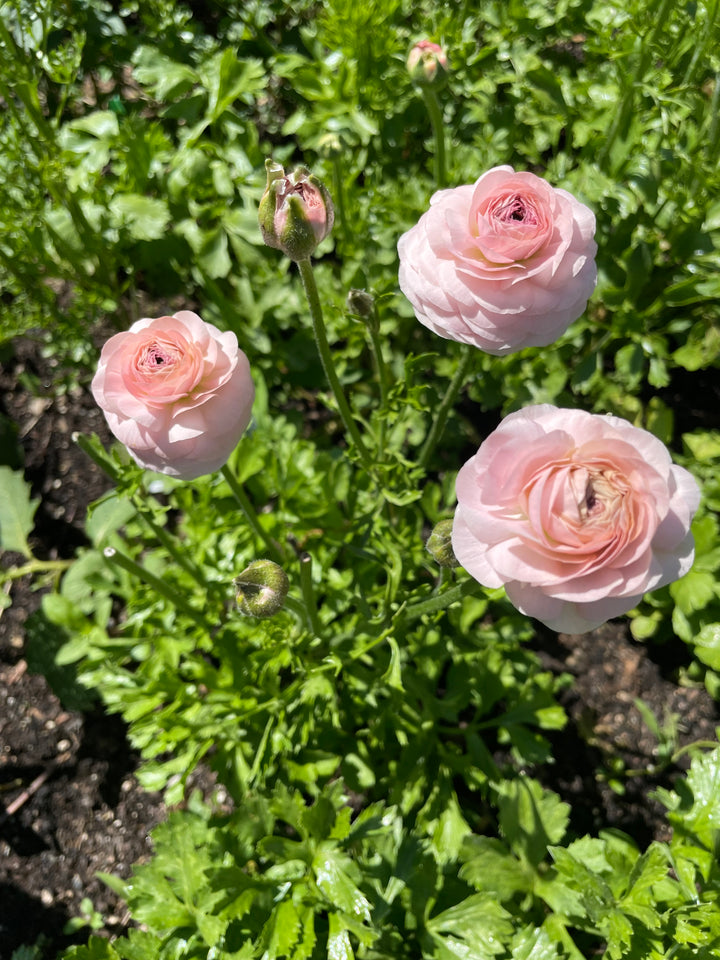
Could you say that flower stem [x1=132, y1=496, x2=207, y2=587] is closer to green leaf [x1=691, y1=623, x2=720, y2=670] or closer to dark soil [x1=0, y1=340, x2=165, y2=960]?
dark soil [x1=0, y1=340, x2=165, y2=960]

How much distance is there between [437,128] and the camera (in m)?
1.61

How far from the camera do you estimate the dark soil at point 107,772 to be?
2.11 meters

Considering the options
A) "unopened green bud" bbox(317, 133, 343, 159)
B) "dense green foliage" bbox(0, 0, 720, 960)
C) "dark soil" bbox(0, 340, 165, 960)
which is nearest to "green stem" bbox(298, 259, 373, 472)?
"dense green foliage" bbox(0, 0, 720, 960)

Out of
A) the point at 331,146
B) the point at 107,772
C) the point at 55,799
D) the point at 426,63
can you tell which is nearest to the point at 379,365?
the point at 331,146

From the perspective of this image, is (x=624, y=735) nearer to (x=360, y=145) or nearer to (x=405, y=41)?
(x=360, y=145)

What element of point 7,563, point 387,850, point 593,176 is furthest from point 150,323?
point 7,563

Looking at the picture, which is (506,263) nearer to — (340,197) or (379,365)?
(379,365)

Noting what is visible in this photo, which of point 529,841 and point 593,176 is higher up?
point 593,176

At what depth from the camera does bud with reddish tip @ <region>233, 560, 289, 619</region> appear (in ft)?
3.98

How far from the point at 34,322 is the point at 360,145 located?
1.21 metres

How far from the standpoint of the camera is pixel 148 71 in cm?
206

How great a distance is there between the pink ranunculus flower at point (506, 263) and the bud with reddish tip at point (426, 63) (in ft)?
1.89

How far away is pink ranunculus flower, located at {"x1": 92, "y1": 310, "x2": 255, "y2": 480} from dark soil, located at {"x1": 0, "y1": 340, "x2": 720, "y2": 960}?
4.77 feet

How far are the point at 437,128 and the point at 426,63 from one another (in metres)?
0.14
